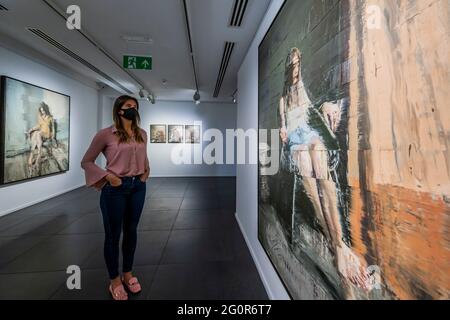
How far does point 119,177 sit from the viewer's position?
5.70 feet

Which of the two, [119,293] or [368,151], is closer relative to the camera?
[368,151]

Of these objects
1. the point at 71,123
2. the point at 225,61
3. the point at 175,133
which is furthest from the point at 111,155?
the point at 175,133

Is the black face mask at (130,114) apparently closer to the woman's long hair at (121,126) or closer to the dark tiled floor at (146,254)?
the woman's long hair at (121,126)

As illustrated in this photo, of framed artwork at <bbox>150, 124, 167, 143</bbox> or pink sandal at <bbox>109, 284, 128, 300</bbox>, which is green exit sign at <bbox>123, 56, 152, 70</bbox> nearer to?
pink sandal at <bbox>109, 284, 128, 300</bbox>

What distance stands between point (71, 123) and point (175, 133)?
3576 millimetres

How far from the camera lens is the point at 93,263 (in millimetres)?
2469

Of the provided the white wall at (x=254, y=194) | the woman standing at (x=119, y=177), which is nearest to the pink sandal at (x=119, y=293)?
the woman standing at (x=119, y=177)

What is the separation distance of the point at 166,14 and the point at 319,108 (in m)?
2.63

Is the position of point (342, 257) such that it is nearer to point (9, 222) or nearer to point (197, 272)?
point (197, 272)

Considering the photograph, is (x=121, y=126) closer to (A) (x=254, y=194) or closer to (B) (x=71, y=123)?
(A) (x=254, y=194)

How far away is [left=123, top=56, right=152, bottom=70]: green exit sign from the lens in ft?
13.3

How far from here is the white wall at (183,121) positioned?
8586 millimetres

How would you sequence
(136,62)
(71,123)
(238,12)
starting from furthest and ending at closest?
(71,123), (136,62), (238,12)

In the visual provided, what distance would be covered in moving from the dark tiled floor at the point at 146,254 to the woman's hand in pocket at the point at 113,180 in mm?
1066
